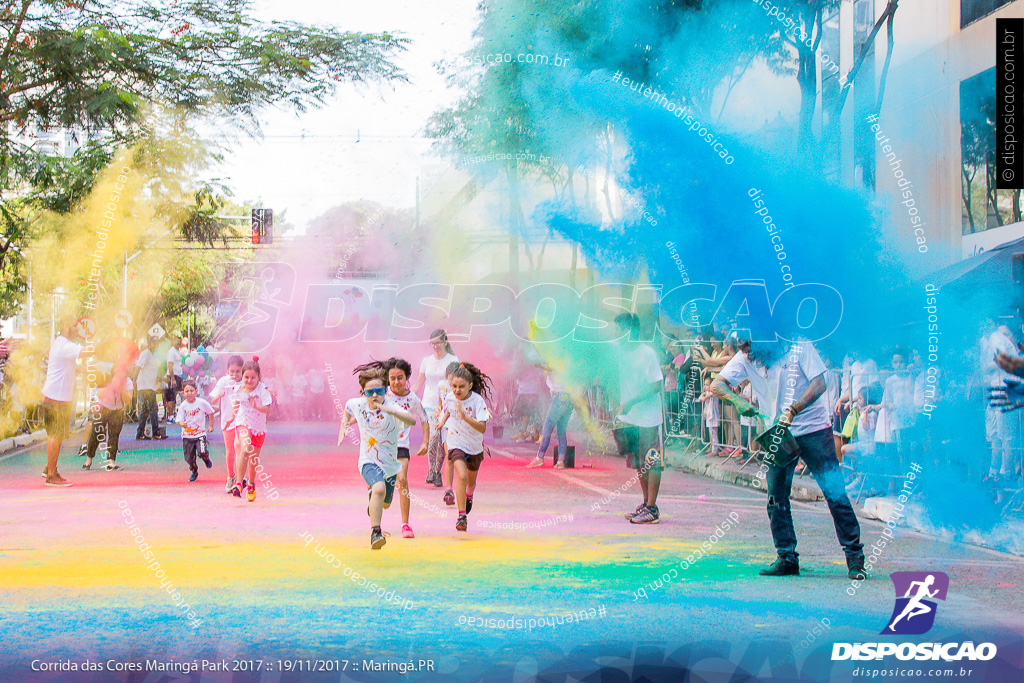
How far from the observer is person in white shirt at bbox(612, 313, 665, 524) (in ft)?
19.3

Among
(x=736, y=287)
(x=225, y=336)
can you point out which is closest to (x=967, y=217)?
(x=736, y=287)

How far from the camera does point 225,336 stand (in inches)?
223

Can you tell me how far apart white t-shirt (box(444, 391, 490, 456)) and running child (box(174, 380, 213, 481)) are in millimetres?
2646

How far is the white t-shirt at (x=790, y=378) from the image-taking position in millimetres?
5590

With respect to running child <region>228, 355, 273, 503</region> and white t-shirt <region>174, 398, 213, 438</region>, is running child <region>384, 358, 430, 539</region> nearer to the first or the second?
running child <region>228, 355, 273, 503</region>

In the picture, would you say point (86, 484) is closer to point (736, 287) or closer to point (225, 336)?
point (225, 336)

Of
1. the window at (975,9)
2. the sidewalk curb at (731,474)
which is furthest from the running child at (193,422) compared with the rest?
the window at (975,9)

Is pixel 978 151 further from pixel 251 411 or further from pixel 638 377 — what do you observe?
pixel 251 411

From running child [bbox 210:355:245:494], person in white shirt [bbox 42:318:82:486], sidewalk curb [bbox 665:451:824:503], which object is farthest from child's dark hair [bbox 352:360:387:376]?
sidewalk curb [bbox 665:451:824:503]

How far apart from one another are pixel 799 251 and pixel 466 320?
1981 mm

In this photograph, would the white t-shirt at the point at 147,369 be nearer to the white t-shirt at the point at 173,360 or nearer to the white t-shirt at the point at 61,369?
the white t-shirt at the point at 173,360

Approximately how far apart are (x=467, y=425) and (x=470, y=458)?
0.20 metres

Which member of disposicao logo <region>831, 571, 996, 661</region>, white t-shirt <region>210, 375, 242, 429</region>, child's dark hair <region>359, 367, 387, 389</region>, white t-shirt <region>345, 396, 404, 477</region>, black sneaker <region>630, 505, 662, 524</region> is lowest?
disposicao logo <region>831, 571, 996, 661</region>

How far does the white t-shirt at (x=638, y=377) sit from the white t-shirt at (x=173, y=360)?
2.97 metres
